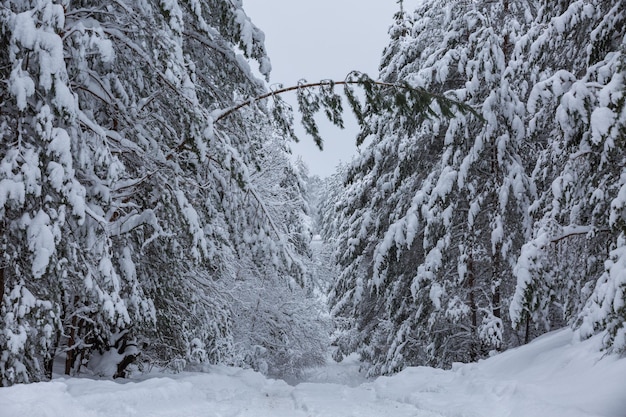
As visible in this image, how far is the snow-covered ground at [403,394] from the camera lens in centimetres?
461

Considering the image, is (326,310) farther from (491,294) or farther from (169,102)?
(169,102)

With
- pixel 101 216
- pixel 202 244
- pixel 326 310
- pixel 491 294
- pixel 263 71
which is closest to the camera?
pixel 101 216

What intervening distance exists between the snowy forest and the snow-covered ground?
0.45m

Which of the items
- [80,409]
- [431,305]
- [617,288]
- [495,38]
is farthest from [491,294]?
[80,409]

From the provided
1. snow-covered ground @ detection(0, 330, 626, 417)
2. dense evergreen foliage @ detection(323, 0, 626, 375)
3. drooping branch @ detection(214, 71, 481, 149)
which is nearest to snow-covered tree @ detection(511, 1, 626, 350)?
dense evergreen foliage @ detection(323, 0, 626, 375)

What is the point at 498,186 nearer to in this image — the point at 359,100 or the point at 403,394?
the point at 403,394

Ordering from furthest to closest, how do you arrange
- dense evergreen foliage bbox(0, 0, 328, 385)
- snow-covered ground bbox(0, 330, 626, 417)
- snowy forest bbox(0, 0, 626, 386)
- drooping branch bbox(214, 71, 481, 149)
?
drooping branch bbox(214, 71, 481, 149) < snowy forest bbox(0, 0, 626, 386) < dense evergreen foliage bbox(0, 0, 328, 385) < snow-covered ground bbox(0, 330, 626, 417)

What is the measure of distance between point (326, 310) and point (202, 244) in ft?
45.9

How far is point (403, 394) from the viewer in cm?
716

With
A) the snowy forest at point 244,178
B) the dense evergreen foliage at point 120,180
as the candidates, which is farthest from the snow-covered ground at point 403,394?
the dense evergreen foliage at point 120,180

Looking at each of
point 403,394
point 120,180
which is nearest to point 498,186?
point 403,394

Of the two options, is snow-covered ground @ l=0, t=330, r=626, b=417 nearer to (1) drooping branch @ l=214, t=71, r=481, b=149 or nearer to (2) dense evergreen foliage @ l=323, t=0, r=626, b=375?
(2) dense evergreen foliage @ l=323, t=0, r=626, b=375

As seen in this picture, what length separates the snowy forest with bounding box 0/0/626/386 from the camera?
493 centimetres

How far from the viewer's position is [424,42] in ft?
43.3
